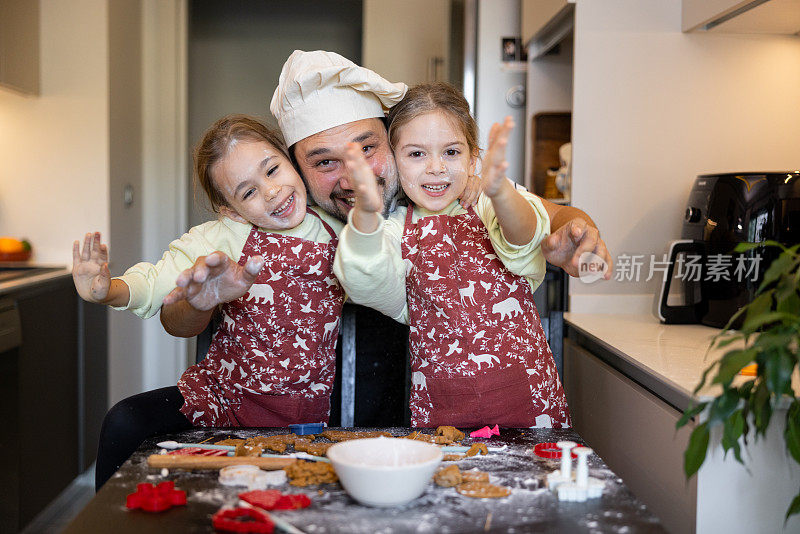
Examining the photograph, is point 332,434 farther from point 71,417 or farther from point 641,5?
point 71,417

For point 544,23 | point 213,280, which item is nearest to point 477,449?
point 213,280

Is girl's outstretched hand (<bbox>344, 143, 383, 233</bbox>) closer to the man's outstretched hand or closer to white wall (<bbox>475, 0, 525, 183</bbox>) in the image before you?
the man's outstretched hand

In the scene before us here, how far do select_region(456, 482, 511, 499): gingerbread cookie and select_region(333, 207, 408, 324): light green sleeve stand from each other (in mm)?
372

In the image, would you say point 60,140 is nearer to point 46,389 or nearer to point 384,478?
point 46,389

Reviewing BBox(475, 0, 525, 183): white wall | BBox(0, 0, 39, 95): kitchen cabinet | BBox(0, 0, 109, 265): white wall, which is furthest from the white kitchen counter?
BBox(0, 0, 39, 95): kitchen cabinet

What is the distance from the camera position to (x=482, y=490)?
82cm

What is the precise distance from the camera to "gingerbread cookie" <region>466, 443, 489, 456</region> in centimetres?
96

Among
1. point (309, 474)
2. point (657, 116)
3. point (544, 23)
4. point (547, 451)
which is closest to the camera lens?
point (309, 474)

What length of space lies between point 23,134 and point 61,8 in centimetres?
44

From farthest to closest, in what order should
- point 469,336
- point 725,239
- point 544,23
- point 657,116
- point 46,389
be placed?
point 46,389 < point 544,23 < point 657,116 < point 725,239 < point 469,336

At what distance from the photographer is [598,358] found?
151cm

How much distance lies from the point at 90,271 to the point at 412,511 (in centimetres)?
63

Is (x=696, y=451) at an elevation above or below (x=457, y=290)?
below

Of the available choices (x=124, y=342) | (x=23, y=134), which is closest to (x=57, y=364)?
(x=124, y=342)
